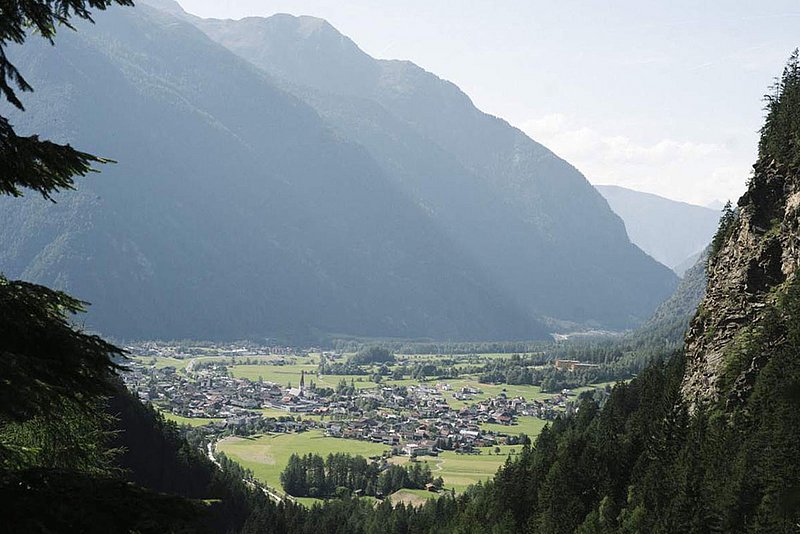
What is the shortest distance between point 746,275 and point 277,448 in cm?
10313

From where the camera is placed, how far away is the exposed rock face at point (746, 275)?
48.3 meters

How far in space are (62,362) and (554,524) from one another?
5101 centimetres

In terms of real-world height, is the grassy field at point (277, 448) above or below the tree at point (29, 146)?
below

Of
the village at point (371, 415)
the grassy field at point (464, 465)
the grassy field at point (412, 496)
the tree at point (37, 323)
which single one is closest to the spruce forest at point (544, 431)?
the tree at point (37, 323)

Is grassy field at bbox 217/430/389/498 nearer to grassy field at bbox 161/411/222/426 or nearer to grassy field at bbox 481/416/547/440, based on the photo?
grassy field at bbox 161/411/222/426

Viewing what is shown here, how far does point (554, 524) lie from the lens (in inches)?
2099

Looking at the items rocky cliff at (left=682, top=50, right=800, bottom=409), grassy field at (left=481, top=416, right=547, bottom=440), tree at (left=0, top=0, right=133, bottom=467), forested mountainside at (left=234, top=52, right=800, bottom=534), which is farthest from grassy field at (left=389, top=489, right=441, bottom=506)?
tree at (left=0, top=0, right=133, bottom=467)

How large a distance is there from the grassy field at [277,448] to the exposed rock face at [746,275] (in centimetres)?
7451

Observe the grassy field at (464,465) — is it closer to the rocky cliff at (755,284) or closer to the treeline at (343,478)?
the treeline at (343,478)

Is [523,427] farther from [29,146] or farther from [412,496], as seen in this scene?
[29,146]

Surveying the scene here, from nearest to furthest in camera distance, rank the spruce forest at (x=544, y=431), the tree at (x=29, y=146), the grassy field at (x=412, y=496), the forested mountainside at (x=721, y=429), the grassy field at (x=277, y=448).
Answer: the spruce forest at (x=544, y=431), the tree at (x=29, y=146), the forested mountainside at (x=721, y=429), the grassy field at (x=412, y=496), the grassy field at (x=277, y=448)

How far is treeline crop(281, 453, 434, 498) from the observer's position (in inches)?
4365

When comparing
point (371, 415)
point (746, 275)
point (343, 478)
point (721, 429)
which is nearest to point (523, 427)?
point (371, 415)

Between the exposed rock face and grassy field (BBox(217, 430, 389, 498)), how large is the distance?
244ft
